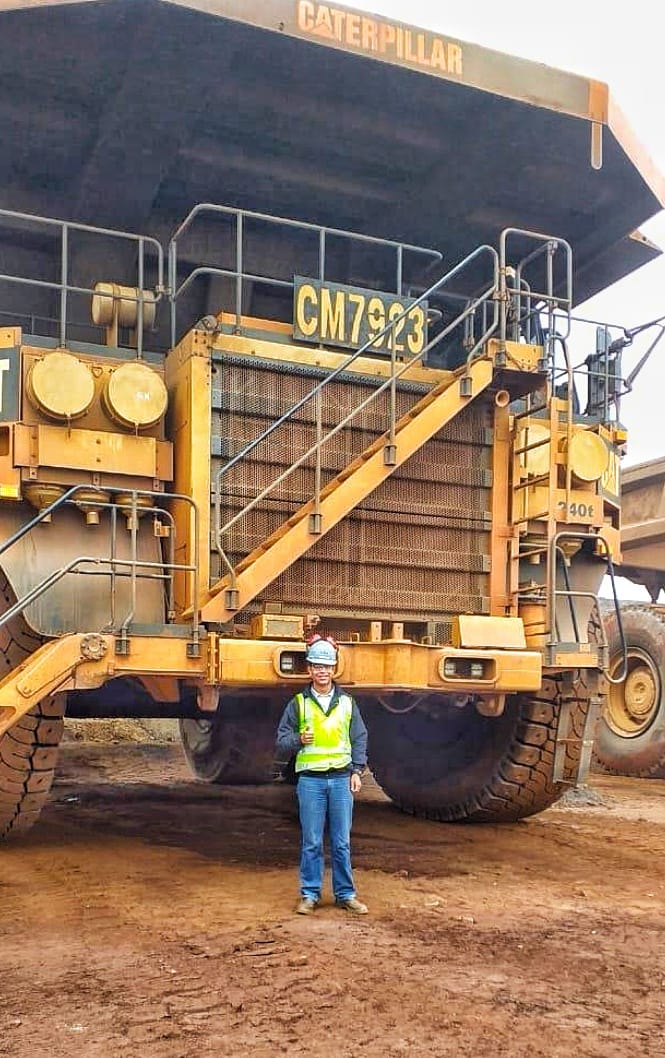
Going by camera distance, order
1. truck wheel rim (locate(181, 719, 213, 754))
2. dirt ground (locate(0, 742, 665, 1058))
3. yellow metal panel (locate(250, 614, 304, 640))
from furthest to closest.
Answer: truck wheel rim (locate(181, 719, 213, 754)) → yellow metal panel (locate(250, 614, 304, 640)) → dirt ground (locate(0, 742, 665, 1058))

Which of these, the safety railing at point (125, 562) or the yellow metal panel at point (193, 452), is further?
the yellow metal panel at point (193, 452)

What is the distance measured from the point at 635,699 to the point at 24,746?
280 inches

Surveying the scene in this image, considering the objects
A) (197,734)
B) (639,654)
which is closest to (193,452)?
(197,734)

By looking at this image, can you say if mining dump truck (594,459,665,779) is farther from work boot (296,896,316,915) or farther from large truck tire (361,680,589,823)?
work boot (296,896,316,915)

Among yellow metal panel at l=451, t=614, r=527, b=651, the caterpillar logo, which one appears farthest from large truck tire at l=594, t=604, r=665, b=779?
Result: the caterpillar logo

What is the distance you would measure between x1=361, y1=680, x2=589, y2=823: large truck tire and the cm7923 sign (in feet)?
6.64

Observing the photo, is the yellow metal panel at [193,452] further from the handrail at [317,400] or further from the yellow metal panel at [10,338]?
the yellow metal panel at [10,338]

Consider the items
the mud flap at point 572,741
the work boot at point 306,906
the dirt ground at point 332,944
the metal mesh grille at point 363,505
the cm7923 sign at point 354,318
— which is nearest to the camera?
the dirt ground at point 332,944

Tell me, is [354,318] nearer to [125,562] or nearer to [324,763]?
[125,562]

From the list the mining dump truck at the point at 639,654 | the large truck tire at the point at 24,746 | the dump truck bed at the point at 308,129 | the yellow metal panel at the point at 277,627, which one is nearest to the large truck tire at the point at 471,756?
the yellow metal panel at the point at 277,627

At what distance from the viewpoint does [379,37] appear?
659 centimetres

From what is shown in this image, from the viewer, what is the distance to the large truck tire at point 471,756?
6633 mm

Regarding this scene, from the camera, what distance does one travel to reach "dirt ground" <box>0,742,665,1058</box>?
3.21 metres

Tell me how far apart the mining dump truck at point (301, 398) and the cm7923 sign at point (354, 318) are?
16 millimetres
